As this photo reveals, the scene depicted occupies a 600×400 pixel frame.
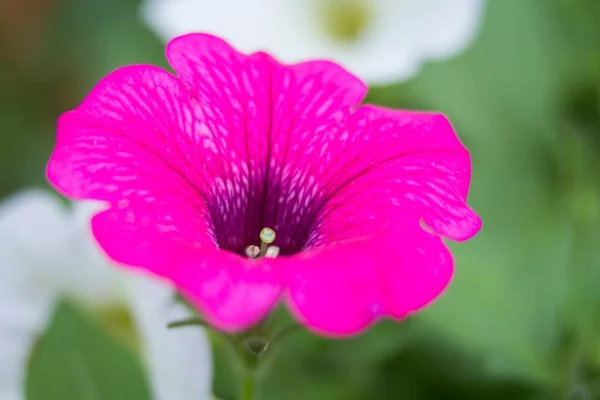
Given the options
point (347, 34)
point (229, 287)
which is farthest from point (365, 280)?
point (347, 34)

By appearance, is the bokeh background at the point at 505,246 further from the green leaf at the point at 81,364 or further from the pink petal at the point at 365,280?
the pink petal at the point at 365,280

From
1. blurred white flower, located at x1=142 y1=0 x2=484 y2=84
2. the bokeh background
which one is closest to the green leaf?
the bokeh background

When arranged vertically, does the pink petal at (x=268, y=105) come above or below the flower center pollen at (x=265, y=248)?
above

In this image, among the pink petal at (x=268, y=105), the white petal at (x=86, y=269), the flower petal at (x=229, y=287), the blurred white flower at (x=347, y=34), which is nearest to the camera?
the flower petal at (x=229, y=287)

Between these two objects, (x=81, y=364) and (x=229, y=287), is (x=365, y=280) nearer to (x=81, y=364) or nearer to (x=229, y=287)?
(x=229, y=287)

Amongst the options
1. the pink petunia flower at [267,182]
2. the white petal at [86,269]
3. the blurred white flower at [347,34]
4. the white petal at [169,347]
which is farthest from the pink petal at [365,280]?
the blurred white flower at [347,34]

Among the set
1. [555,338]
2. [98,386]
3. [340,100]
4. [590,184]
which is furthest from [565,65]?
[98,386]
